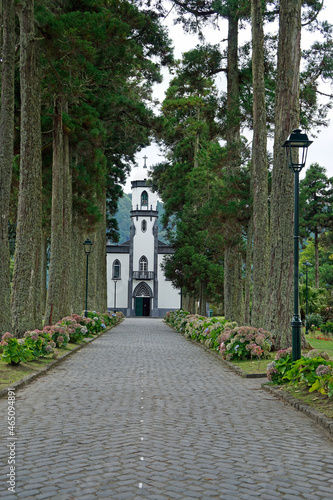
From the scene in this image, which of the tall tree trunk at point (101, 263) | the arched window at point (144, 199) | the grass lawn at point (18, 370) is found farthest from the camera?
the arched window at point (144, 199)

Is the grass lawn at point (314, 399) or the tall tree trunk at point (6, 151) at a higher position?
the tall tree trunk at point (6, 151)

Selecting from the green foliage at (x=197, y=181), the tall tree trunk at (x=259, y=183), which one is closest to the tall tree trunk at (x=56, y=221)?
the green foliage at (x=197, y=181)

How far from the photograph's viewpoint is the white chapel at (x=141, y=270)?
6819 cm

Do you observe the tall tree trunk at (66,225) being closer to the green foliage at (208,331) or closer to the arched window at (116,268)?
the green foliage at (208,331)

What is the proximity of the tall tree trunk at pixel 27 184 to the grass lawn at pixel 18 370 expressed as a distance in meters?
1.35

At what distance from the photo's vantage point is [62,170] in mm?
19531

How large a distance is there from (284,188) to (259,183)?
12.0ft

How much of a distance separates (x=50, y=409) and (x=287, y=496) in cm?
419

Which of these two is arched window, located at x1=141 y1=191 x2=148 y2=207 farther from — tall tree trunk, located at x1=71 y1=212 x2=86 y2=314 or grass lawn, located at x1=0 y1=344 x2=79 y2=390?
grass lawn, located at x1=0 y1=344 x2=79 y2=390

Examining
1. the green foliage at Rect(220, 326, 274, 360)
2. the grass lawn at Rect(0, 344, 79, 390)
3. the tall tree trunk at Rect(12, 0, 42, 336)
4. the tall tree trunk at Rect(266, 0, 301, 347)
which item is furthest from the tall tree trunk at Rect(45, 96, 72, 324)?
the tall tree trunk at Rect(266, 0, 301, 347)

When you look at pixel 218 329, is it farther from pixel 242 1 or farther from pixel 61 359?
pixel 242 1

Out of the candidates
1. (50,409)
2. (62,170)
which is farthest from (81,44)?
(50,409)

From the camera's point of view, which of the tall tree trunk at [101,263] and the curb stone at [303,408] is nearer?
the curb stone at [303,408]

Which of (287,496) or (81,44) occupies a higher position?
(81,44)
